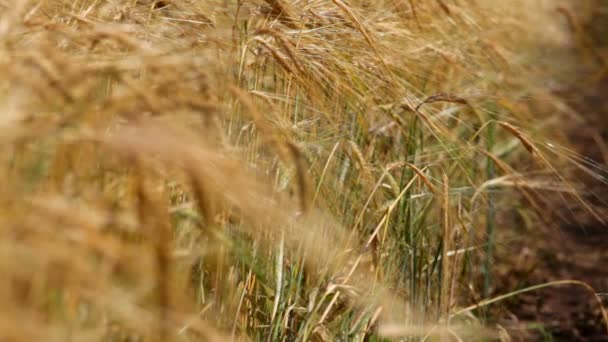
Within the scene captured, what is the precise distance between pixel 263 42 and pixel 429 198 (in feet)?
1.94

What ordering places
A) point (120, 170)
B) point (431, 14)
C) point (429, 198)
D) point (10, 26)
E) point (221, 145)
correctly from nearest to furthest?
point (10, 26)
point (120, 170)
point (221, 145)
point (429, 198)
point (431, 14)

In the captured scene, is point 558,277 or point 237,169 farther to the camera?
point 558,277

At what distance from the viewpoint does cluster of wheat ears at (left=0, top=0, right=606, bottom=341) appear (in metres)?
1.05

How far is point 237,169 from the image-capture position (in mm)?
1196

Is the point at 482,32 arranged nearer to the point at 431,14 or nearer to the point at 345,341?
the point at 431,14

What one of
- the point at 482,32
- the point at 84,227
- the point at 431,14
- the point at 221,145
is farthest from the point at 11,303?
the point at 482,32

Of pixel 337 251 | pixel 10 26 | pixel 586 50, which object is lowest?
pixel 586 50

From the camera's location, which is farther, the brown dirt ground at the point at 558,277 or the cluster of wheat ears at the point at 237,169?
the brown dirt ground at the point at 558,277

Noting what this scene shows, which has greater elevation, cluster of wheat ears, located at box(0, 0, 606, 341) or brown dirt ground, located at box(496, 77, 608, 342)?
cluster of wheat ears, located at box(0, 0, 606, 341)

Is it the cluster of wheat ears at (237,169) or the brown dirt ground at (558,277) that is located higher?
the cluster of wheat ears at (237,169)

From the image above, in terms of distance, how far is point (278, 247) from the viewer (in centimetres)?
193

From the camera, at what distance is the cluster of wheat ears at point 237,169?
1.05 metres

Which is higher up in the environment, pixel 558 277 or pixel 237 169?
pixel 237 169

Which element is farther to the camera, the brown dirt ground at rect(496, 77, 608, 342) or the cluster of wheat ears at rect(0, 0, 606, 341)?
the brown dirt ground at rect(496, 77, 608, 342)
